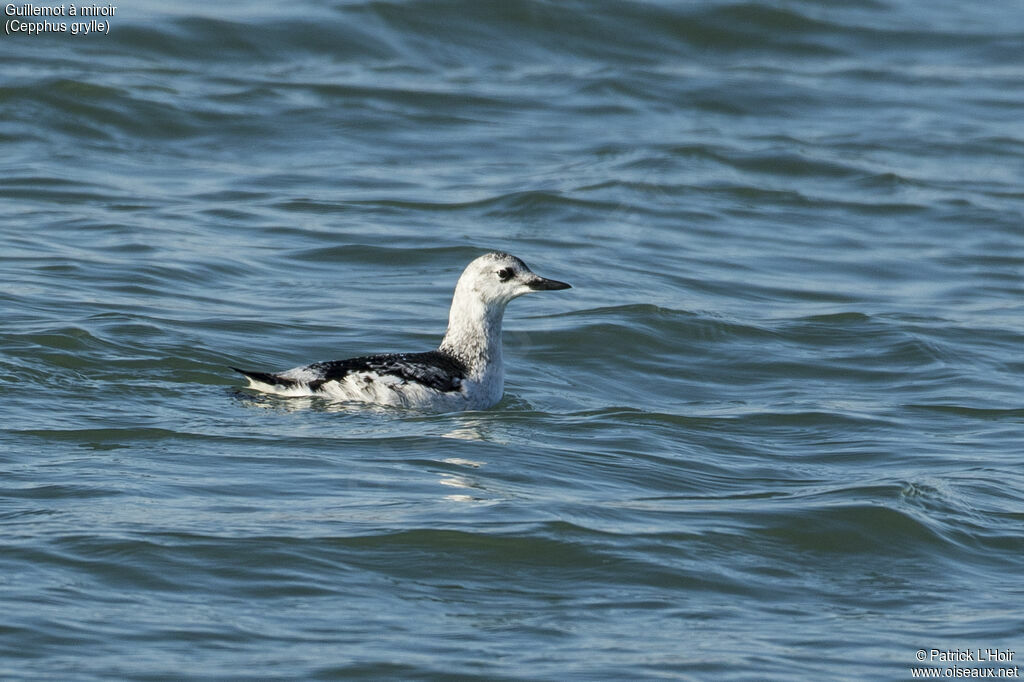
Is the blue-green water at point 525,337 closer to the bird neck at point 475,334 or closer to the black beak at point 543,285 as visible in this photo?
the bird neck at point 475,334

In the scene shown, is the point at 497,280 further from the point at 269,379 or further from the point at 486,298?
the point at 269,379

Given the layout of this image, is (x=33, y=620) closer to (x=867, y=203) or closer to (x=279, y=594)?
(x=279, y=594)

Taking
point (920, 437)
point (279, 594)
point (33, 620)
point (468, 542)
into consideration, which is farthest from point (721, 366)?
point (33, 620)

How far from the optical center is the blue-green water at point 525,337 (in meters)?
7.64

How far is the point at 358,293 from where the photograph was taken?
14.6 m

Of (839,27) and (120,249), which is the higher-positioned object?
(839,27)

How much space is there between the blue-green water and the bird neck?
1.21ft

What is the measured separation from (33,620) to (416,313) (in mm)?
7317

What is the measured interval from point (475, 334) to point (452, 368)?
0.46m

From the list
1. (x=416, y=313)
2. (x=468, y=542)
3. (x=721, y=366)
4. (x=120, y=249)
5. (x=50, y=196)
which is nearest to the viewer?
(x=468, y=542)

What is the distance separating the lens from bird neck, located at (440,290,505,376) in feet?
38.5

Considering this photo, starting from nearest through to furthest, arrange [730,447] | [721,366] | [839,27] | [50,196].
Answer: [730,447] → [721,366] → [50,196] → [839,27]

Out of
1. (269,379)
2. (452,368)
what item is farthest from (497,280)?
(269,379)

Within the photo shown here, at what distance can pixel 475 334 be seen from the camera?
1188cm
